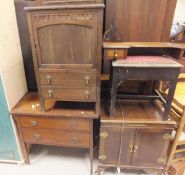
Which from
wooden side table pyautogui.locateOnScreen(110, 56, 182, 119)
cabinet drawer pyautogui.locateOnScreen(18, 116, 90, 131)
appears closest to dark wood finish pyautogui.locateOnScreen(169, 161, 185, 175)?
wooden side table pyautogui.locateOnScreen(110, 56, 182, 119)

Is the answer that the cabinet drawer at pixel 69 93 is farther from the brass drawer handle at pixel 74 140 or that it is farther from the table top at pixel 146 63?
the brass drawer handle at pixel 74 140

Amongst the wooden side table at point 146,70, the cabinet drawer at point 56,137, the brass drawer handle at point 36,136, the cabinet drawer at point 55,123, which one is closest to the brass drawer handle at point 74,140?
the cabinet drawer at point 56,137

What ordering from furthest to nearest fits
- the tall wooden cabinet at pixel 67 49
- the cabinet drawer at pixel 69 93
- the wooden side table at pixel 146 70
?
the cabinet drawer at pixel 69 93
the wooden side table at pixel 146 70
the tall wooden cabinet at pixel 67 49

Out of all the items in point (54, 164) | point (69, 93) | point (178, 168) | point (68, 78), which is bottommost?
point (54, 164)

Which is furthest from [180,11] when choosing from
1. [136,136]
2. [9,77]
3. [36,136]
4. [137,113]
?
[36,136]

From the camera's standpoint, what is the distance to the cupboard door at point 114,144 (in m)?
1.35

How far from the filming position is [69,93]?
128 centimetres

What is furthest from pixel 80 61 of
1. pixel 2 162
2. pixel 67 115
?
pixel 2 162

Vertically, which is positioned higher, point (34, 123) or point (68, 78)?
point (68, 78)

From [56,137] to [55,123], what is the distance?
0.16m

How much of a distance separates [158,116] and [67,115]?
81cm

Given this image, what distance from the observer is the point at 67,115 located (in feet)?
4.41

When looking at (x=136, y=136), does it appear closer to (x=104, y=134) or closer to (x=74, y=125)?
(x=104, y=134)

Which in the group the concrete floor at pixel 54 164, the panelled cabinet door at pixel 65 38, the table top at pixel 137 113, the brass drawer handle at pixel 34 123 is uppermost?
the panelled cabinet door at pixel 65 38
